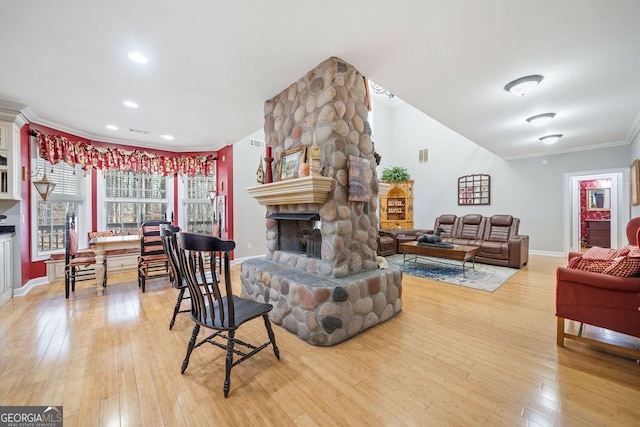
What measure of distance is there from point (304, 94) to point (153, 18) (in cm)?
141

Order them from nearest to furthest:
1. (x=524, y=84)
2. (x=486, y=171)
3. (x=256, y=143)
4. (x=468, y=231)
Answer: (x=524, y=84), (x=256, y=143), (x=468, y=231), (x=486, y=171)

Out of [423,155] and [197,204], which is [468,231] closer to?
[423,155]

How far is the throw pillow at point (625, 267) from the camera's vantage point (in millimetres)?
1807

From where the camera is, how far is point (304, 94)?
2.81 metres

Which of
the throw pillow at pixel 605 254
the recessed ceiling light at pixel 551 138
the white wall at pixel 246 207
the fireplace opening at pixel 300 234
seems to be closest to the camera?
the throw pillow at pixel 605 254

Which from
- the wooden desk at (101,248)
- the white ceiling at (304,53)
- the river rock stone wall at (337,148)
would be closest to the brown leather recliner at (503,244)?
the white ceiling at (304,53)

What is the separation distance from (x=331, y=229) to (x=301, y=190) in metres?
0.47

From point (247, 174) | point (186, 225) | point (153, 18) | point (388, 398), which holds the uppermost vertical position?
point (153, 18)

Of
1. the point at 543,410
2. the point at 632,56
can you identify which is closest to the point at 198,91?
the point at 543,410

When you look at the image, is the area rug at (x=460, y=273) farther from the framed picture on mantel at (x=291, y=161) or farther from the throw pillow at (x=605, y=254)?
the framed picture on mantel at (x=291, y=161)

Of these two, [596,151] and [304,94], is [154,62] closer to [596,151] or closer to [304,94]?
[304,94]

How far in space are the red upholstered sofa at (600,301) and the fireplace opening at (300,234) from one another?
82.8 inches

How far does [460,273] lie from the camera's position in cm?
446

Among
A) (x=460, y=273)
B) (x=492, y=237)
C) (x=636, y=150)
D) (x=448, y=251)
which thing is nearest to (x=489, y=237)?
(x=492, y=237)
